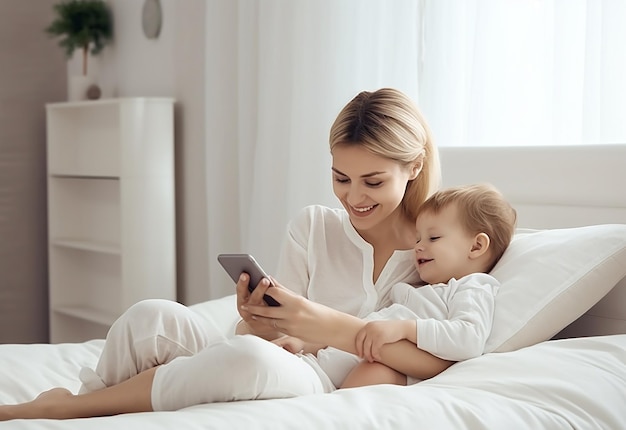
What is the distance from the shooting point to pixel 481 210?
1.70 m

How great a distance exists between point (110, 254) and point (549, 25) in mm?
2334

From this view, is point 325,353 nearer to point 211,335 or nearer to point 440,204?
point 211,335

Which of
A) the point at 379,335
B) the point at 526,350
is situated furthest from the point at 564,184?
the point at 379,335

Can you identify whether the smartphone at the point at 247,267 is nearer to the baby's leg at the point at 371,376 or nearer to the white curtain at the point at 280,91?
the baby's leg at the point at 371,376

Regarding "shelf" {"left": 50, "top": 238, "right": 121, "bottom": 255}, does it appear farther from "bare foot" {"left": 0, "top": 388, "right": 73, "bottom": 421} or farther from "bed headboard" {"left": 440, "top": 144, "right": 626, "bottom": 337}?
"bare foot" {"left": 0, "top": 388, "right": 73, "bottom": 421}

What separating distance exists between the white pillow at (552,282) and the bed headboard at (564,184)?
12cm

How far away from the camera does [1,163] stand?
4059 millimetres

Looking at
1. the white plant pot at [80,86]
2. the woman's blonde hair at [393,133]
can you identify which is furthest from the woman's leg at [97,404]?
the white plant pot at [80,86]

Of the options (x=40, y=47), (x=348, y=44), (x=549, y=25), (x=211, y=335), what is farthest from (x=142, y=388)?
(x=40, y=47)

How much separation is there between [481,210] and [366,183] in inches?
9.4

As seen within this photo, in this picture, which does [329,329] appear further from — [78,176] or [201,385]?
[78,176]

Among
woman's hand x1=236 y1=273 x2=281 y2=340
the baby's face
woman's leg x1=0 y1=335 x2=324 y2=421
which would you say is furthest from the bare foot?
the baby's face

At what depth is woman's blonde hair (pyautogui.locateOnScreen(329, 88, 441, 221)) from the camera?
169cm

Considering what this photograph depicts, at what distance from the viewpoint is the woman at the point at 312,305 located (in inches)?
49.6
